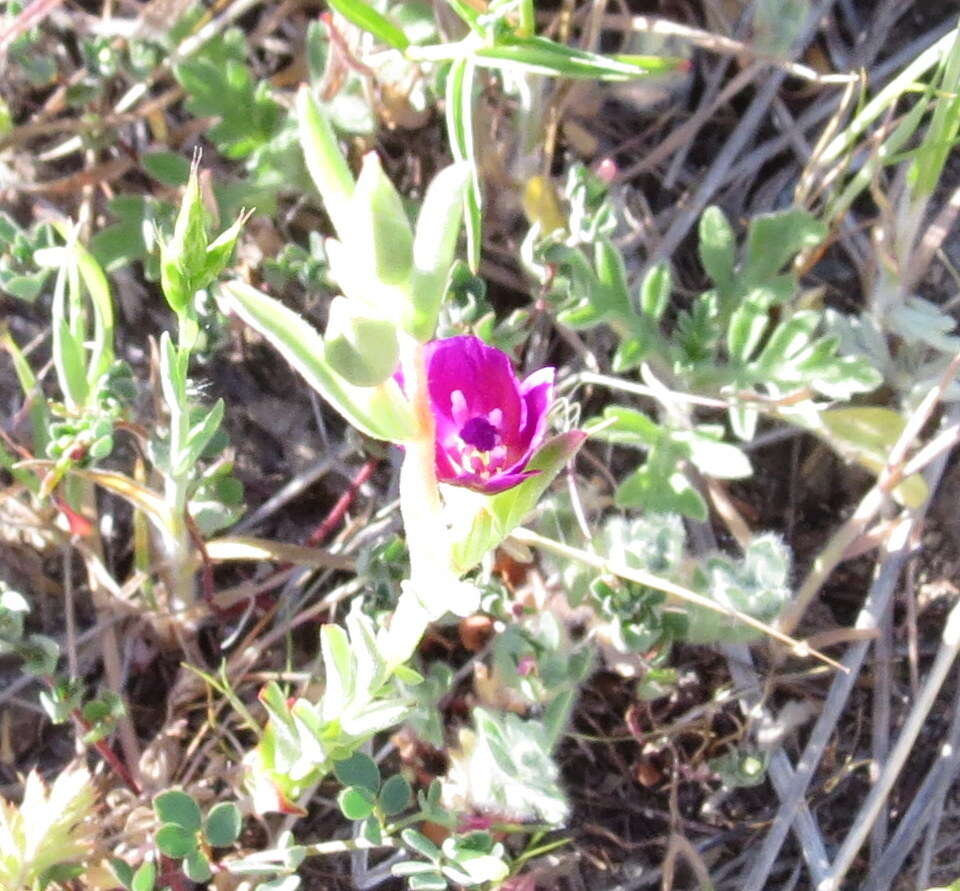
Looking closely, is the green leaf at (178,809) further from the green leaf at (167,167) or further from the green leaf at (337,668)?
the green leaf at (167,167)

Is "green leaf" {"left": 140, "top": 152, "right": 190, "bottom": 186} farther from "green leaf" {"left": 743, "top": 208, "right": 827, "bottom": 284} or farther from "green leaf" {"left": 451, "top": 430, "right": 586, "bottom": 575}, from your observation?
"green leaf" {"left": 451, "top": 430, "right": 586, "bottom": 575}

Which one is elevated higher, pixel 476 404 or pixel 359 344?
pixel 359 344

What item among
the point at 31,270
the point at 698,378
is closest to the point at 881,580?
the point at 698,378

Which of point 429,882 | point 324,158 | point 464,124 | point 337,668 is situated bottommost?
point 429,882

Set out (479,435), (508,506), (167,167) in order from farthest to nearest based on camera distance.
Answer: (167,167) → (479,435) → (508,506)

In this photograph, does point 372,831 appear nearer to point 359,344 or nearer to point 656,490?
point 656,490

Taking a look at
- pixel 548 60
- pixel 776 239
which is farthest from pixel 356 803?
pixel 776 239
